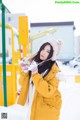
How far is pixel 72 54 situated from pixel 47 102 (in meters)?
13.6

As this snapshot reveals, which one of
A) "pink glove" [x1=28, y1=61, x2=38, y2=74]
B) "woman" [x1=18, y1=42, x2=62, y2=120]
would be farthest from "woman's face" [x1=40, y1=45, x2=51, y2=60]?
"pink glove" [x1=28, y1=61, x2=38, y2=74]

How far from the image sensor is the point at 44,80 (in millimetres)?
2029

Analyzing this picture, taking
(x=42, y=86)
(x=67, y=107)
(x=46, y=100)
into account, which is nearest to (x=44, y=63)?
(x=42, y=86)

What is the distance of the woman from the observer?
6.78 feet

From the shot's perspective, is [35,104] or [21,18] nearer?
[35,104]

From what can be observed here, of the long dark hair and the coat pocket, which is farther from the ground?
the long dark hair

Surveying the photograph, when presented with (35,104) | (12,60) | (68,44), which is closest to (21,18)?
(12,60)

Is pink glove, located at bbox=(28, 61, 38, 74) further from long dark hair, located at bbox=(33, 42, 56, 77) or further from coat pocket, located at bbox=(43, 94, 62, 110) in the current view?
coat pocket, located at bbox=(43, 94, 62, 110)

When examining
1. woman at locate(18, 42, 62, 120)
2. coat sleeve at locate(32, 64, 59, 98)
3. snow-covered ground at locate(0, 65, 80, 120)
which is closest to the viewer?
coat sleeve at locate(32, 64, 59, 98)

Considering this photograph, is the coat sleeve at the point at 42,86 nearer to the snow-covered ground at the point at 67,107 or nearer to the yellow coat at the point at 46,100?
the yellow coat at the point at 46,100

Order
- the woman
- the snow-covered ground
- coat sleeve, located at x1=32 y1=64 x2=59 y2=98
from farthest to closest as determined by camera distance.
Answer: the snow-covered ground → the woman → coat sleeve, located at x1=32 y1=64 x2=59 y2=98

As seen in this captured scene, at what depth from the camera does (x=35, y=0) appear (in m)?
4.66

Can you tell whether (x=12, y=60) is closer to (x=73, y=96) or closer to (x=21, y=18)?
(x=21, y=18)

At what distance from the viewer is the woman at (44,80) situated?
81.4 inches
